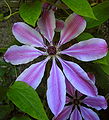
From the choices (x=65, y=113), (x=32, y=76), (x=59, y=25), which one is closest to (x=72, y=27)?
(x=59, y=25)

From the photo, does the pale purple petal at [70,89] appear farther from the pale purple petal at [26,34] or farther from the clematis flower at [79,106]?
the pale purple petal at [26,34]

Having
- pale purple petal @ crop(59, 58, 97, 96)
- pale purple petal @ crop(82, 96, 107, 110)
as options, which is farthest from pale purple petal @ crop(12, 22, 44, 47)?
pale purple petal @ crop(82, 96, 107, 110)

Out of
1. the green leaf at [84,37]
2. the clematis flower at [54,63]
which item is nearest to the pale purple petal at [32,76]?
the clematis flower at [54,63]

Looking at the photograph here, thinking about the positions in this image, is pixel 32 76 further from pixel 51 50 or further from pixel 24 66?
pixel 24 66

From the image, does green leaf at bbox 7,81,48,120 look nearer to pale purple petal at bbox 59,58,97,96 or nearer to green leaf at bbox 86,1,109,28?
pale purple petal at bbox 59,58,97,96

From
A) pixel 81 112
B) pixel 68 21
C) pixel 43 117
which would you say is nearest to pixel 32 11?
pixel 68 21
